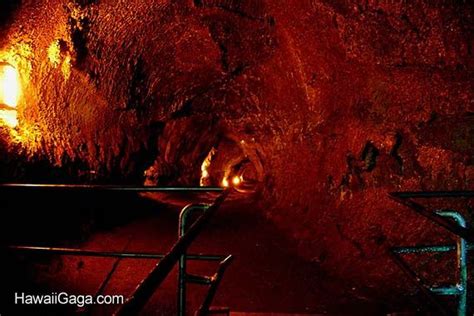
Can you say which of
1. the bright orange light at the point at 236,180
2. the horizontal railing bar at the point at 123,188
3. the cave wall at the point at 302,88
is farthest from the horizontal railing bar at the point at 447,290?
the bright orange light at the point at 236,180

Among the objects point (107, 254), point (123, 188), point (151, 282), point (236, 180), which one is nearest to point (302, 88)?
point (123, 188)

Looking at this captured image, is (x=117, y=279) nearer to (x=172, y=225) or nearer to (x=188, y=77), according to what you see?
(x=172, y=225)

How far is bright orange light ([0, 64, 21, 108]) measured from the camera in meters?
5.12

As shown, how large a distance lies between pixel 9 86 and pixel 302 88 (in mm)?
4618

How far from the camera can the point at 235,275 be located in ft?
16.9

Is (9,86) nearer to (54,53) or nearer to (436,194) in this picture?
(54,53)

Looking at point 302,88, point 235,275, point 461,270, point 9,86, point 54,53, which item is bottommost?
point 235,275

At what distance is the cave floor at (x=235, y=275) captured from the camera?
13.8 feet

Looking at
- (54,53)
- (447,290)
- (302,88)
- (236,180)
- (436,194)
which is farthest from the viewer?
(236,180)

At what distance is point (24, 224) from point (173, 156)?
8.13 metres

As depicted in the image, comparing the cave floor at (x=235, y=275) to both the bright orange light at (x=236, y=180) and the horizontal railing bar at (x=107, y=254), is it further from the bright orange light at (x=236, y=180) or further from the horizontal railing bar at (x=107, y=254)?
the bright orange light at (x=236, y=180)

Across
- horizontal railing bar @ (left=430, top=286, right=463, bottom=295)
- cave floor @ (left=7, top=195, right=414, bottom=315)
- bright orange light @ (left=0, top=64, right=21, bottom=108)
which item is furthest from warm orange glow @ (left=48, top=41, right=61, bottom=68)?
horizontal railing bar @ (left=430, top=286, right=463, bottom=295)

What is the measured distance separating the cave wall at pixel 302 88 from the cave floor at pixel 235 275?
473 millimetres

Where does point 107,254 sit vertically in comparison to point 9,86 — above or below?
below
